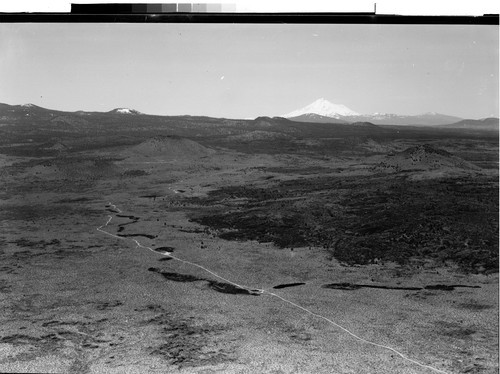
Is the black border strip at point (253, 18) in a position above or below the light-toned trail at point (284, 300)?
above

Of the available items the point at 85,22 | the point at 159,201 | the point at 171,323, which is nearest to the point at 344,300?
the point at 171,323

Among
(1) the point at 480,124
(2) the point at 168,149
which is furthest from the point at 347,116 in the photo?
(2) the point at 168,149

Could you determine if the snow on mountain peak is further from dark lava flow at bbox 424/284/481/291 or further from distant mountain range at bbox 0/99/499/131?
dark lava flow at bbox 424/284/481/291

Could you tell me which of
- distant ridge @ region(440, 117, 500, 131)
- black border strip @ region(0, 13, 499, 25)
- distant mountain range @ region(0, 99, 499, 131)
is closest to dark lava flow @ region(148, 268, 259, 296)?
distant mountain range @ region(0, 99, 499, 131)

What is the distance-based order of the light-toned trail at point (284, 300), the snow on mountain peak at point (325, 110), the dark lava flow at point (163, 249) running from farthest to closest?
the snow on mountain peak at point (325, 110) < the dark lava flow at point (163, 249) < the light-toned trail at point (284, 300)

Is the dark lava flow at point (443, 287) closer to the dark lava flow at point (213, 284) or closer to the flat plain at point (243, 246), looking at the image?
the flat plain at point (243, 246)

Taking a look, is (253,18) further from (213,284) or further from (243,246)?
(213,284)

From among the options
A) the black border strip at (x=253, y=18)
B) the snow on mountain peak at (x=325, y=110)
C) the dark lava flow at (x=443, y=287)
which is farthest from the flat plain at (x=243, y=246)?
the black border strip at (x=253, y=18)
